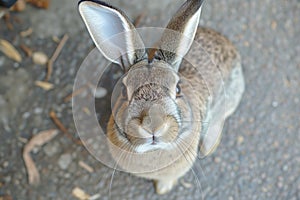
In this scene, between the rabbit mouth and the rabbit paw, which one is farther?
the rabbit paw

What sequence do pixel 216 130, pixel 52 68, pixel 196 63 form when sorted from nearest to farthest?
pixel 196 63 → pixel 216 130 → pixel 52 68

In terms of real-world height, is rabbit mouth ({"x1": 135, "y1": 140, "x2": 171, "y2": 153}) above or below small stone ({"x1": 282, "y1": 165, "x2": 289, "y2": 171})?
above

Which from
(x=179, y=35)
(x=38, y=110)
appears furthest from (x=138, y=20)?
(x=179, y=35)

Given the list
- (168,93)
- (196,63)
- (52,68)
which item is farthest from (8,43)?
(168,93)

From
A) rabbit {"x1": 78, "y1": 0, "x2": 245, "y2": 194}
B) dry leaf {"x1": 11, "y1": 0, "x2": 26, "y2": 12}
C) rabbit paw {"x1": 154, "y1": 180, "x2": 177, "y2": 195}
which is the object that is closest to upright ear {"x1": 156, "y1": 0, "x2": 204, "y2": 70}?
rabbit {"x1": 78, "y1": 0, "x2": 245, "y2": 194}

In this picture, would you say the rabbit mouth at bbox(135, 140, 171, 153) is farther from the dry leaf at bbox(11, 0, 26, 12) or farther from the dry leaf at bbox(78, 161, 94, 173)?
the dry leaf at bbox(11, 0, 26, 12)

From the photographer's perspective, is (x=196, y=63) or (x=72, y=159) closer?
(x=196, y=63)

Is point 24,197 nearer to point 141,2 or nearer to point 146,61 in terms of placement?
point 146,61
